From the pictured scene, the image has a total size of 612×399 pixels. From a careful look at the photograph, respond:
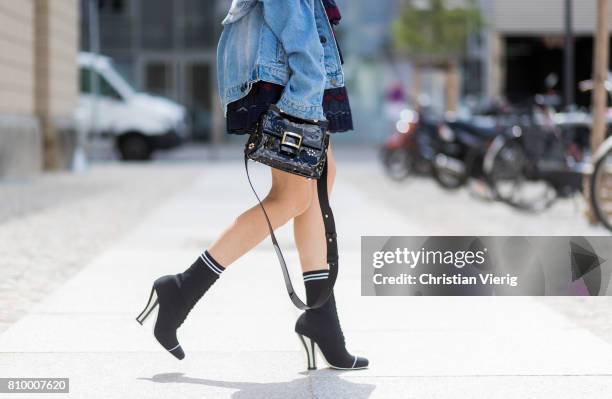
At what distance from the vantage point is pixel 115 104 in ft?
75.9

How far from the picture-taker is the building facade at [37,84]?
14.1 m

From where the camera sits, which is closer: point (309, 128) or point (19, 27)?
point (309, 128)

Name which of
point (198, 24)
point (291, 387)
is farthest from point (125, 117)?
point (291, 387)

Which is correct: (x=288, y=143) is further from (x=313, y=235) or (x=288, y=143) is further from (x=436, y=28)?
(x=436, y=28)

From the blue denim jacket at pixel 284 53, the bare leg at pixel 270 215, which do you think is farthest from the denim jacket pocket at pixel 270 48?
the bare leg at pixel 270 215

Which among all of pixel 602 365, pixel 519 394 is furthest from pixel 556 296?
pixel 519 394

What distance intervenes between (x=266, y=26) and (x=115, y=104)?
1970 cm

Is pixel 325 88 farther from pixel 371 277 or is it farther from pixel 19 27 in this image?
pixel 19 27

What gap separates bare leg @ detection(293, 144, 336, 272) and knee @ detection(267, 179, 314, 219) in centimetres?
5

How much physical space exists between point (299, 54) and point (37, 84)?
13.6 meters

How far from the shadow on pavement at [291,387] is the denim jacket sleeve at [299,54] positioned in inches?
35.0

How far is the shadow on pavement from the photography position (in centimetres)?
375

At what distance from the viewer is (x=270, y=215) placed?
3.94m

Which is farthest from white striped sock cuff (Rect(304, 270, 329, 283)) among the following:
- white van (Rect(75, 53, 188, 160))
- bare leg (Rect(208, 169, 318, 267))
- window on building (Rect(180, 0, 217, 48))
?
window on building (Rect(180, 0, 217, 48))
